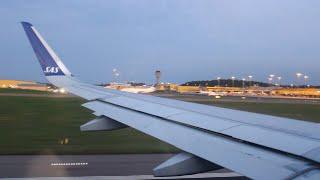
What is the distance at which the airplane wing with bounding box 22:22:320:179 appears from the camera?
3.58m

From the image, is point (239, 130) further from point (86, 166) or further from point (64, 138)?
point (64, 138)

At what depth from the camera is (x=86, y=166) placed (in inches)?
415

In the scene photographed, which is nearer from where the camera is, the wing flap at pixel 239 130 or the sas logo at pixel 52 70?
the wing flap at pixel 239 130

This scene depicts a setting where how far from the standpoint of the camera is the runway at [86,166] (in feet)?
31.1

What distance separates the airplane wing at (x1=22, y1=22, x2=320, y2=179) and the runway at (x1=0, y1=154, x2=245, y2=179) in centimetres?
223

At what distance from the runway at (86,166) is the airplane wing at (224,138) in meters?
2.23

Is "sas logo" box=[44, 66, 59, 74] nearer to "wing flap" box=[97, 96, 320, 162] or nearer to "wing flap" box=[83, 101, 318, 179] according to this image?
"wing flap" box=[97, 96, 320, 162]

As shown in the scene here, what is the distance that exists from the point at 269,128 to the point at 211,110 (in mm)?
1887

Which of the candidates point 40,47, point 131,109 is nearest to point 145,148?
point 40,47

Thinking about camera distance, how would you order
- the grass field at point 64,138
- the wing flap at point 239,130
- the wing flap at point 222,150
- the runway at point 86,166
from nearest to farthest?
the wing flap at point 222,150, the wing flap at point 239,130, the runway at point 86,166, the grass field at point 64,138

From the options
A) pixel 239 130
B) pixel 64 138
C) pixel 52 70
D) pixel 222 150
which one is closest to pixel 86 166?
pixel 52 70

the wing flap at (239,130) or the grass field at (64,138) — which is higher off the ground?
the wing flap at (239,130)

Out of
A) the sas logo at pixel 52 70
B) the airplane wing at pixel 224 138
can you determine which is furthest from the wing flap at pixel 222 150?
the sas logo at pixel 52 70

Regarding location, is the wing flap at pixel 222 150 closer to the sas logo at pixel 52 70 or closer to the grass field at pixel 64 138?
the sas logo at pixel 52 70
